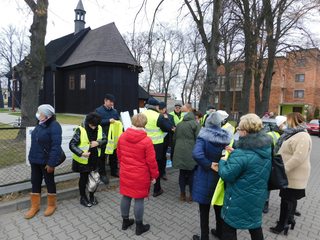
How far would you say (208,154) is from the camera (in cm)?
333

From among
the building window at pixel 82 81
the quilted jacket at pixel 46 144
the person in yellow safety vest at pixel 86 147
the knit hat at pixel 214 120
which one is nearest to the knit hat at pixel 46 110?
the quilted jacket at pixel 46 144

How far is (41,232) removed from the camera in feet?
12.3

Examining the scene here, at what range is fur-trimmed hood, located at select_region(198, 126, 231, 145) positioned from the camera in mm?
3270

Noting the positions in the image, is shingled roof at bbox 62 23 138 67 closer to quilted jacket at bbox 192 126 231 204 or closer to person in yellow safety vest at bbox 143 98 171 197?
person in yellow safety vest at bbox 143 98 171 197

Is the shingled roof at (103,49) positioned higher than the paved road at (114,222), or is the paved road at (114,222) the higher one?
the shingled roof at (103,49)

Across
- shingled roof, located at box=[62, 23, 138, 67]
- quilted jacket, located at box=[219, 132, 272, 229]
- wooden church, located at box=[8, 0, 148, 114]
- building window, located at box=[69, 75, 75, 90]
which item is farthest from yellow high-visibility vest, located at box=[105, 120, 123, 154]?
building window, located at box=[69, 75, 75, 90]

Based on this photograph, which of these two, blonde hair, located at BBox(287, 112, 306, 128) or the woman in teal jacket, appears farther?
blonde hair, located at BBox(287, 112, 306, 128)

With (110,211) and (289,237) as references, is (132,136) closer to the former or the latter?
(110,211)

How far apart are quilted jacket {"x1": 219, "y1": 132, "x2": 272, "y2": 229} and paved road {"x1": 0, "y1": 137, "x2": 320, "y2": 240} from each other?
3.94ft

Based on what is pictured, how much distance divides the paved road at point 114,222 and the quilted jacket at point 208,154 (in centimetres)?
94

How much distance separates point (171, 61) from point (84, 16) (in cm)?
1713

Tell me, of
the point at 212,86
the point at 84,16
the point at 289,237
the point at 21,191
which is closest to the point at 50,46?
the point at 84,16

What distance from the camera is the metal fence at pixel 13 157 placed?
5.14 metres

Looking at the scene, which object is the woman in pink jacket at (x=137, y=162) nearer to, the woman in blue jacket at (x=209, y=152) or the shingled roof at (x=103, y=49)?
the woman in blue jacket at (x=209, y=152)
